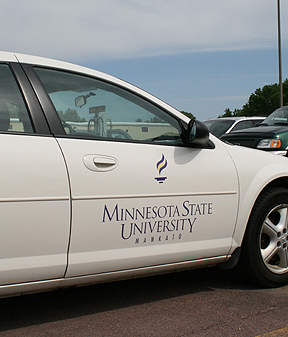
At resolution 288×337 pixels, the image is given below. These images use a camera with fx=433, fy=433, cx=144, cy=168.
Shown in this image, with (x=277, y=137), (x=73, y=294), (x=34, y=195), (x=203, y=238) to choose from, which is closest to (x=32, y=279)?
(x=34, y=195)

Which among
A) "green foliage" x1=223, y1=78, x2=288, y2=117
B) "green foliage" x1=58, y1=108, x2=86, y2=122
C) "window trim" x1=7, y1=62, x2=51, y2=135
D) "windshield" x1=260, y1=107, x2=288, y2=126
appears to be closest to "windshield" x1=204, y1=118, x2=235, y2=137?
"windshield" x1=260, y1=107, x2=288, y2=126

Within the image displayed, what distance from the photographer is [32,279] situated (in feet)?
8.27

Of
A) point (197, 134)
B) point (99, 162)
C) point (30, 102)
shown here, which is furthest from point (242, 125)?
point (30, 102)

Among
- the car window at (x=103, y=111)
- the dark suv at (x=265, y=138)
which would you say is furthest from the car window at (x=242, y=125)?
the car window at (x=103, y=111)

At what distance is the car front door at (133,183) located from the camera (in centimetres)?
265

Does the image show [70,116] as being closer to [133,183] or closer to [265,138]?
[133,183]

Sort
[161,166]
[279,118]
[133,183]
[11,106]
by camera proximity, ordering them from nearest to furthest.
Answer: [11,106], [133,183], [161,166], [279,118]

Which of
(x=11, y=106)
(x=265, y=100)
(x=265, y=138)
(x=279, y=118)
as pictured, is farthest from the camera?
(x=265, y=100)

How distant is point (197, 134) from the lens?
306 cm

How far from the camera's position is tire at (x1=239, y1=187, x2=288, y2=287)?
3.36 m

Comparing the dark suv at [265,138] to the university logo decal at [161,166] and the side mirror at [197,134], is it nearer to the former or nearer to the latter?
the side mirror at [197,134]

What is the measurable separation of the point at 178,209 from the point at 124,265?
0.52 metres

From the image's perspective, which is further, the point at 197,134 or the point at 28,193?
the point at 197,134

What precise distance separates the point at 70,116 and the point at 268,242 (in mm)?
1922
